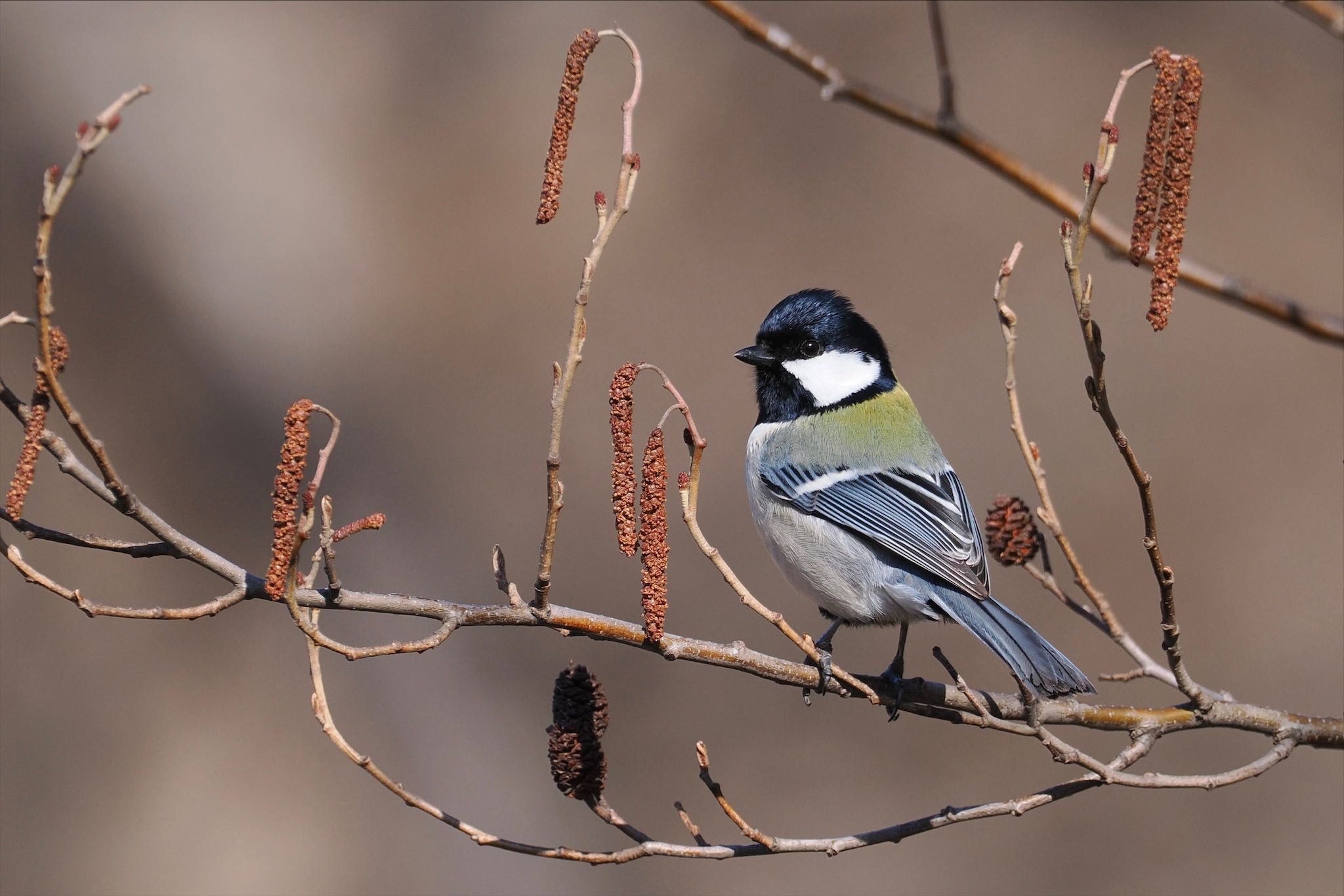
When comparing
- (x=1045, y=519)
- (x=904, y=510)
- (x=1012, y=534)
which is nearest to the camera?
(x=1045, y=519)

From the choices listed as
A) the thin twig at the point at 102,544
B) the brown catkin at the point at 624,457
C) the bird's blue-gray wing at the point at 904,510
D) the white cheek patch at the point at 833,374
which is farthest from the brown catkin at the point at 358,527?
the white cheek patch at the point at 833,374

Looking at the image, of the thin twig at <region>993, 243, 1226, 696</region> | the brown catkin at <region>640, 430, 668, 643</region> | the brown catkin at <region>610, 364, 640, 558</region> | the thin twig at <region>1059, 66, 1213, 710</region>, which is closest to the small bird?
the thin twig at <region>993, 243, 1226, 696</region>

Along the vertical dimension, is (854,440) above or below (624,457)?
above

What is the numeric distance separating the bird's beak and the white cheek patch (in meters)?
0.06

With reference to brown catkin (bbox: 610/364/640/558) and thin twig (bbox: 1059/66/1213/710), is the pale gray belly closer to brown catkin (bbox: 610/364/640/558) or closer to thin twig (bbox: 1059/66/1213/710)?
thin twig (bbox: 1059/66/1213/710)

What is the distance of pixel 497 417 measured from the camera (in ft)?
21.8

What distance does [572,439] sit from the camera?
21.3ft

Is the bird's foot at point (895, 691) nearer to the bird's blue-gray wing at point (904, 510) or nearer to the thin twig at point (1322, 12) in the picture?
the bird's blue-gray wing at point (904, 510)

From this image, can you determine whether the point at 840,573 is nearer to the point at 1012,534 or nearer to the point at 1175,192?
the point at 1012,534

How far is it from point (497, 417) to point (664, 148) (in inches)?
69.3

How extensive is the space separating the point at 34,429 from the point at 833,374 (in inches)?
100

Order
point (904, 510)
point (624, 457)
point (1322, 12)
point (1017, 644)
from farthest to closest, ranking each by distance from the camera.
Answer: point (904, 510), point (1017, 644), point (624, 457), point (1322, 12)

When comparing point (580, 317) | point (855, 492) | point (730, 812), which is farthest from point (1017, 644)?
point (580, 317)

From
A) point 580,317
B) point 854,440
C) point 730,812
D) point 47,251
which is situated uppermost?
point 854,440
